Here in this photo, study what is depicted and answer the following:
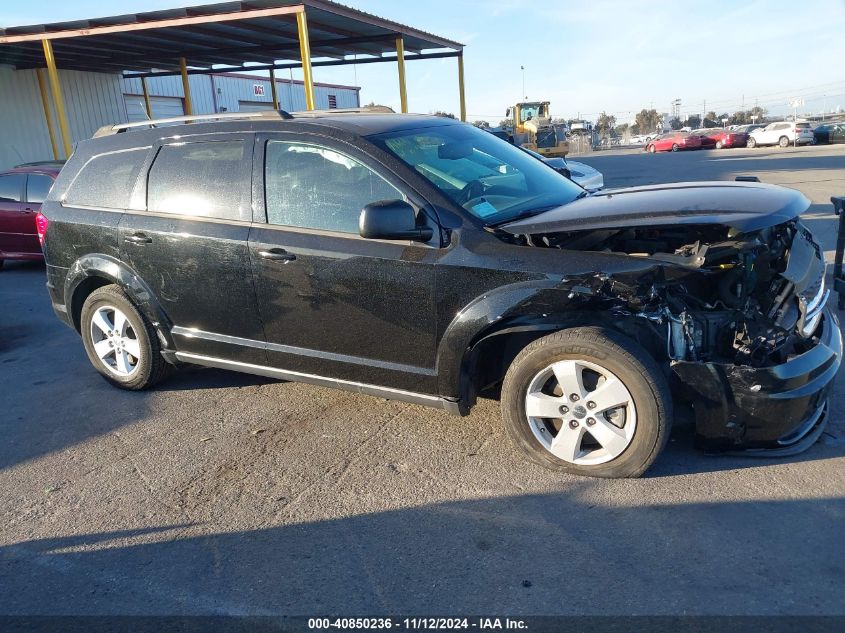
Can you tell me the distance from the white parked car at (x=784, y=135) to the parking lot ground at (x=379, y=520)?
127ft

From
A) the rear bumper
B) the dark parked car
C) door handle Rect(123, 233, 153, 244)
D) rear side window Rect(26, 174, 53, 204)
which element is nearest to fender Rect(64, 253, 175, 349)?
door handle Rect(123, 233, 153, 244)

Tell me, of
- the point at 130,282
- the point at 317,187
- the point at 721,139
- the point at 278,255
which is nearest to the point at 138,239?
the point at 130,282

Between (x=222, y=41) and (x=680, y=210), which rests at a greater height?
(x=222, y=41)

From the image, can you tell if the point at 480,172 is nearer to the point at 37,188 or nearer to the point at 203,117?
the point at 203,117

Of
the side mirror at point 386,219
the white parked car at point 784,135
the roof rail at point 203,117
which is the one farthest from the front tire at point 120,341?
the white parked car at point 784,135

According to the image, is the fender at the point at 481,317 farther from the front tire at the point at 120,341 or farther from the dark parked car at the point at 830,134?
the dark parked car at the point at 830,134

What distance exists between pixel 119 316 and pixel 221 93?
24010mm

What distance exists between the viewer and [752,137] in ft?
130

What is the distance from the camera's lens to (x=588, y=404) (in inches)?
133

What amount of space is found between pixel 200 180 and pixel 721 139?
144ft

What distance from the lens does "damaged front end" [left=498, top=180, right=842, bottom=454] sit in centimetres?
321

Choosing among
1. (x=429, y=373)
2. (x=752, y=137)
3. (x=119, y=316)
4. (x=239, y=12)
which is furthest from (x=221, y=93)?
(x=752, y=137)

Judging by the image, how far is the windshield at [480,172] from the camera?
152 inches

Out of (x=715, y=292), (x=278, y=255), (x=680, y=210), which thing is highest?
(x=680, y=210)
